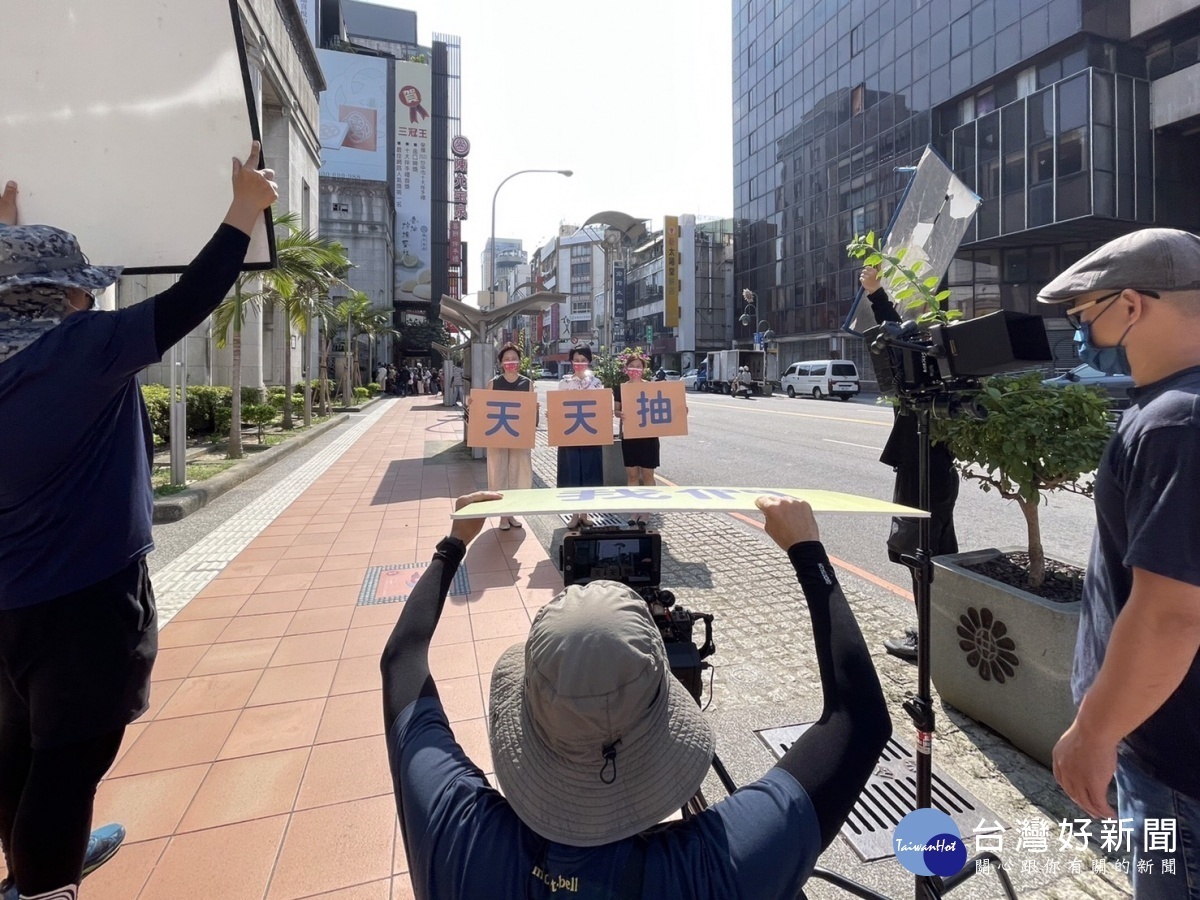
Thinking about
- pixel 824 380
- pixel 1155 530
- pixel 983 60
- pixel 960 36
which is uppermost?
pixel 960 36

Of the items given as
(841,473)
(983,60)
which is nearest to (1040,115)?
(983,60)

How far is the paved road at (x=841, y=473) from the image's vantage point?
6.03 metres

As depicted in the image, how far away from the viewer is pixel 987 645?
279 cm

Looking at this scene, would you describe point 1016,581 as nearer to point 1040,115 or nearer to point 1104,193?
point 1104,193

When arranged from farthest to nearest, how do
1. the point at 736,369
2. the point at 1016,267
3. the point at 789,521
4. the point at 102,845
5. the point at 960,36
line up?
the point at 736,369, the point at 960,36, the point at 1016,267, the point at 102,845, the point at 789,521

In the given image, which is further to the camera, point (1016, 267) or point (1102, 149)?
point (1016, 267)

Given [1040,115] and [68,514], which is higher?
[1040,115]

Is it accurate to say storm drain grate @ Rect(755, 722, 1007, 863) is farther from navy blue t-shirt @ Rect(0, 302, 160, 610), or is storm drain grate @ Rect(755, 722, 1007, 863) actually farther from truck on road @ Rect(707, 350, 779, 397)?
truck on road @ Rect(707, 350, 779, 397)

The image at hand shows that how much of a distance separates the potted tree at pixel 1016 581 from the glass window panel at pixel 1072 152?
24.3 m

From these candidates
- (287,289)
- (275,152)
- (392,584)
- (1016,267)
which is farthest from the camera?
(1016,267)

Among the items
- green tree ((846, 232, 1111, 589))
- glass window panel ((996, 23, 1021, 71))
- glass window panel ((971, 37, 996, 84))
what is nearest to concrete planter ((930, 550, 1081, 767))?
green tree ((846, 232, 1111, 589))

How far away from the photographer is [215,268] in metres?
1.52

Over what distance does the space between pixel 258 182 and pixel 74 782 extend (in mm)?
1541

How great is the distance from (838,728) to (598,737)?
438mm
